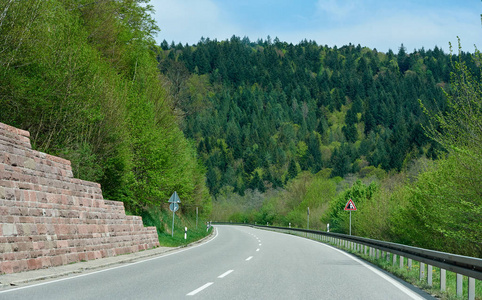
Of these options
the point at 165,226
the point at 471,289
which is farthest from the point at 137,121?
the point at 471,289

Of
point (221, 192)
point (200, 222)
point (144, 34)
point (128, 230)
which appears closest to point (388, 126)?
point (221, 192)

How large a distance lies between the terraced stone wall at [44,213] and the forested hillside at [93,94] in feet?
15.5

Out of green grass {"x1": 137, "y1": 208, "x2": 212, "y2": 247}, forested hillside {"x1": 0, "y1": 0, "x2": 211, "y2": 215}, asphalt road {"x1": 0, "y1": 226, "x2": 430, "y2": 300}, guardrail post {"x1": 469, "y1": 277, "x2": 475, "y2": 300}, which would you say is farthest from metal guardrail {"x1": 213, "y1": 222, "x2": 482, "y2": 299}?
green grass {"x1": 137, "y1": 208, "x2": 212, "y2": 247}

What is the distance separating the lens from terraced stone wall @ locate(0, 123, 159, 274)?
38.4 ft

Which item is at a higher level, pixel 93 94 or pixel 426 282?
pixel 93 94

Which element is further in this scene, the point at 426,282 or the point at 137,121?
the point at 137,121

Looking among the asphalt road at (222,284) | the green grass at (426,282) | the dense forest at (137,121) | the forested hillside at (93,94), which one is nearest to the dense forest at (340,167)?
the dense forest at (137,121)

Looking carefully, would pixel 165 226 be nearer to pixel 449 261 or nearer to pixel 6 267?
pixel 6 267

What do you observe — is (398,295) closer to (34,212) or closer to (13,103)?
(34,212)

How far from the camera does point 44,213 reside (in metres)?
13.3

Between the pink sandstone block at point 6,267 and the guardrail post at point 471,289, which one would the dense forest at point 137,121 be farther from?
the pink sandstone block at point 6,267

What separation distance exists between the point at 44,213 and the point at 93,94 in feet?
34.2

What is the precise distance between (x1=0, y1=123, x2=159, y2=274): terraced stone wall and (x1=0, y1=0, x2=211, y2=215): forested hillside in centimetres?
473

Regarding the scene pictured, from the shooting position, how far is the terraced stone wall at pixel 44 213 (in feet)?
38.4
